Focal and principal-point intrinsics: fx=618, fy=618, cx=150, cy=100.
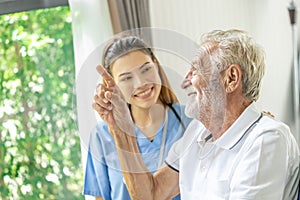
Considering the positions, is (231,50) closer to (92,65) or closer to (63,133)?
(92,65)

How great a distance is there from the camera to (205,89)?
205 centimetres

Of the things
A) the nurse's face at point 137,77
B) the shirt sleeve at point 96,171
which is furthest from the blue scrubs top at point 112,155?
the nurse's face at point 137,77

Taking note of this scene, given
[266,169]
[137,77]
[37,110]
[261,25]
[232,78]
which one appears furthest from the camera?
[37,110]

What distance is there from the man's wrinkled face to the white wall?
0.55 metres

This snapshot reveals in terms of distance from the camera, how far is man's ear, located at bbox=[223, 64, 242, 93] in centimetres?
197

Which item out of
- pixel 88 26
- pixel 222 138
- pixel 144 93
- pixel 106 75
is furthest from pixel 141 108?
pixel 88 26

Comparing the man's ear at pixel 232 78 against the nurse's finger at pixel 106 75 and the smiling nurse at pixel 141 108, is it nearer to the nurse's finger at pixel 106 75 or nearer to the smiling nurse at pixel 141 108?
the smiling nurse at pixel 141 108

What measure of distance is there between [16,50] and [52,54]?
0.58 ft

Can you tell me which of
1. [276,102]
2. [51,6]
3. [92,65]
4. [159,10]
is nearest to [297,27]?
[276,102]

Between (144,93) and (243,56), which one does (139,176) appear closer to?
(144,93)

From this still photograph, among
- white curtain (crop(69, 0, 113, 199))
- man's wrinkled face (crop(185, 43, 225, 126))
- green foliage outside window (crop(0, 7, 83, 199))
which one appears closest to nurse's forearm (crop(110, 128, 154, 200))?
man's wrinkled face (crop(185, 43, 225, 126))

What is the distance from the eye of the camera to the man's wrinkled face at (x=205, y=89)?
202cm

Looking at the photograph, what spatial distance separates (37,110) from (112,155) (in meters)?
0.86

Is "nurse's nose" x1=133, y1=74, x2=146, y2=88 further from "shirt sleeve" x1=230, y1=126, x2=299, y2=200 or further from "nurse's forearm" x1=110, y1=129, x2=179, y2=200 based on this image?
"shirt sleeve" x1=230, y1=126, x2=299, y2=200
